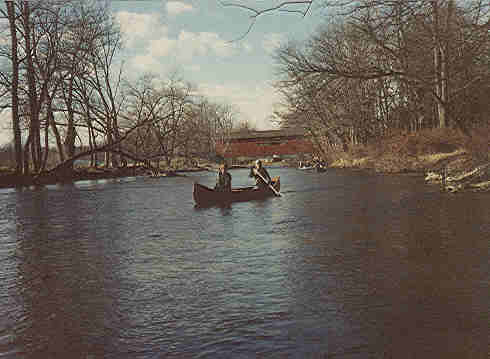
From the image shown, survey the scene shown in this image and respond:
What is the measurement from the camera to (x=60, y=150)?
4103cm

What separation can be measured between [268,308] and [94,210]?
13.4 metres

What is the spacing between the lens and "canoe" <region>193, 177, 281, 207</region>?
1892 centimetres

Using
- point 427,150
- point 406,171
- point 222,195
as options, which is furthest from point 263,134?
point 222,195

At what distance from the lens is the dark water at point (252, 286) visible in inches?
213

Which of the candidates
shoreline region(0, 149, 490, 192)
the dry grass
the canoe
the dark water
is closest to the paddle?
the canoe

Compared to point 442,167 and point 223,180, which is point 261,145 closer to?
point 442,167

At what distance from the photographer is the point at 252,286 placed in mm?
7605

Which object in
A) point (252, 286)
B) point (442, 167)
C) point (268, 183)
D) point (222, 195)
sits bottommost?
point (252, 286)

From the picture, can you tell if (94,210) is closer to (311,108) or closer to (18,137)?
(18,137)

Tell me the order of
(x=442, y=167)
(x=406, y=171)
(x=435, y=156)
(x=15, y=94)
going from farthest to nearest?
(x=406, y=171) → (x=435, y=156) → (x=15, y=94) → (x=442, y=167)

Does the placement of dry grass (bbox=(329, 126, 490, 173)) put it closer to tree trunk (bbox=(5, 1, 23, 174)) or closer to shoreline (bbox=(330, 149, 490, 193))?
shoreline (bbox=(330, 149, 490, 193))

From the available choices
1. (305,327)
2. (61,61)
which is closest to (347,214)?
(305,327)

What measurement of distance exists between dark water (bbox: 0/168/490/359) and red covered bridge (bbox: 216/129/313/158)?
2807 inches

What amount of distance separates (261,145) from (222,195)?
70.0m
